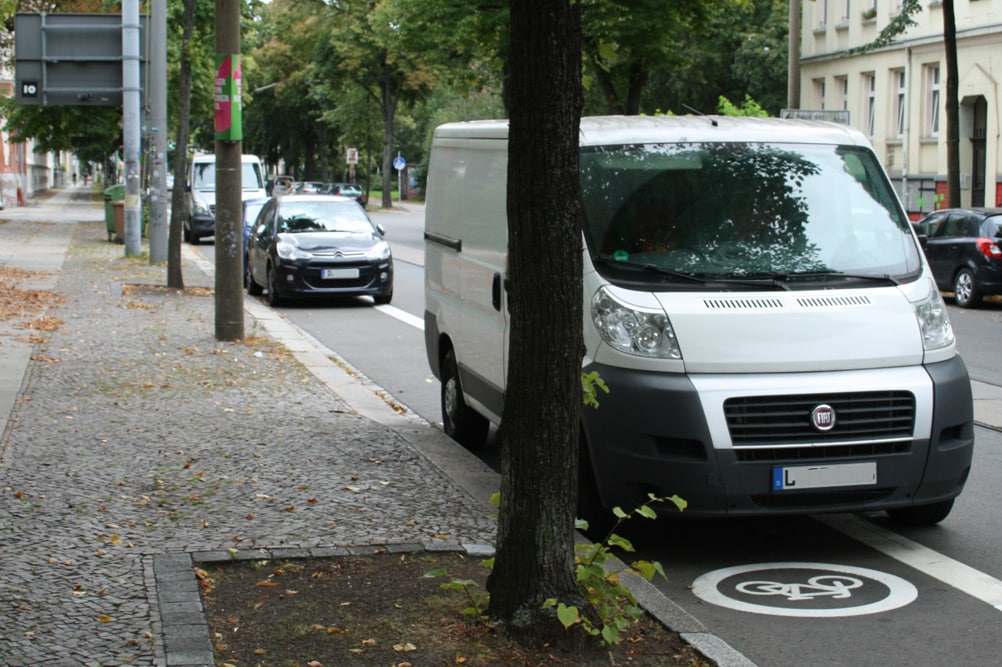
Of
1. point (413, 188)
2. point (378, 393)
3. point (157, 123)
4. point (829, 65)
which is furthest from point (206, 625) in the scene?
point (413, 188)

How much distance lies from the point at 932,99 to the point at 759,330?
3765 cm

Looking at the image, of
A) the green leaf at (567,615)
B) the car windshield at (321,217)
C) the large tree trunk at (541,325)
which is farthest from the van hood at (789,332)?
the car windshield at (321,217)

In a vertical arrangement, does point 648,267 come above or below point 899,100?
below

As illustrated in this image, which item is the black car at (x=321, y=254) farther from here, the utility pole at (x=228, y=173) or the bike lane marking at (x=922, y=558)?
the bike lane marking at (x=922, y=558)

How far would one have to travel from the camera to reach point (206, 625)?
15.9 feet

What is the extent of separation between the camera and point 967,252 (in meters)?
21.7

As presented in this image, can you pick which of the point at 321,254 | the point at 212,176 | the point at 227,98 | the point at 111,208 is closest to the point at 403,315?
the point at 321,254

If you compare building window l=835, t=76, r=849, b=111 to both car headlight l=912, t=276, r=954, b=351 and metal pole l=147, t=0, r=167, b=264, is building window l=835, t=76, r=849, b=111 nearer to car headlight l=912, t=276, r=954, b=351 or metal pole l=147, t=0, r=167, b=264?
metal pole l=147, t=0, r=167, b=264

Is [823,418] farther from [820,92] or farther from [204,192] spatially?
[820,92]

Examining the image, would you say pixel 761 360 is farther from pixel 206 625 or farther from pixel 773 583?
pixel 206 625

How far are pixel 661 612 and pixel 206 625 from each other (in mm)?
1666

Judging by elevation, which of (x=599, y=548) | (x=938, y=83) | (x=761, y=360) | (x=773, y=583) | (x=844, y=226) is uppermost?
(x=938, y=83)

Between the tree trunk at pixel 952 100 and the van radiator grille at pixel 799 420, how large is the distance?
22.3m

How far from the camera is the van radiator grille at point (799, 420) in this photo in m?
6.07
